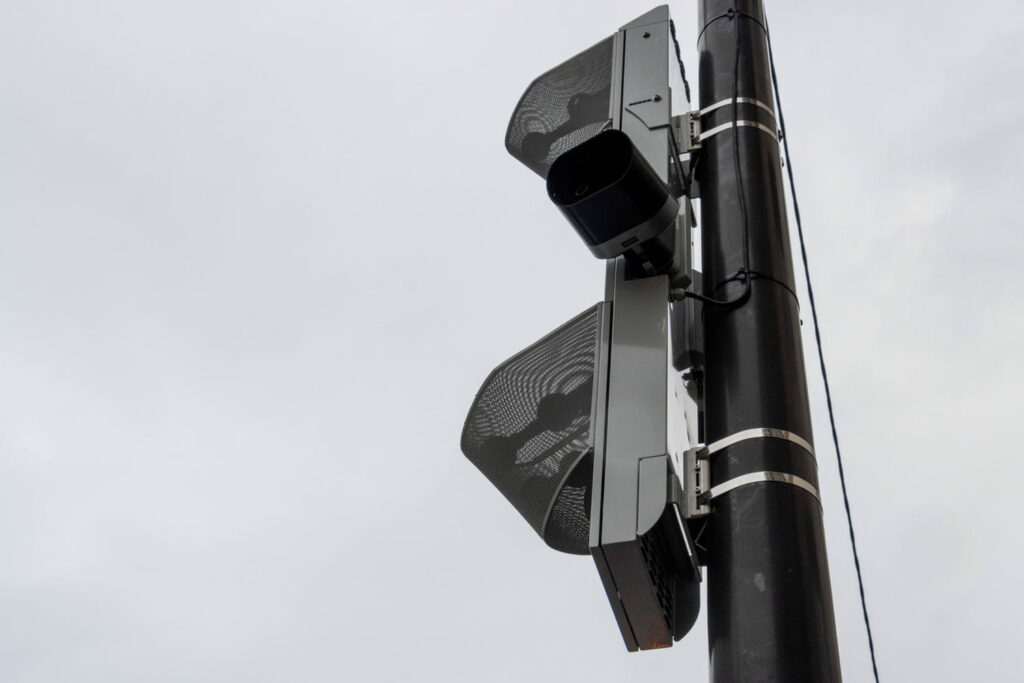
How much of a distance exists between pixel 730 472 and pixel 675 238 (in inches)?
29.9

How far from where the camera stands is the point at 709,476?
2.67 meters

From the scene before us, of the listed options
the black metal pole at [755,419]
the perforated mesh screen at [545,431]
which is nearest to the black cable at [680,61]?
the black metal pole at [755,419]

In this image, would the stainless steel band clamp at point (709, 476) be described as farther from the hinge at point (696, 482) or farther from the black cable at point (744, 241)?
the black cable at point (744, 241)

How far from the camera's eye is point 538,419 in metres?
3.02

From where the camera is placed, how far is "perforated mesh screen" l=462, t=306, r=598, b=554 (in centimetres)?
292

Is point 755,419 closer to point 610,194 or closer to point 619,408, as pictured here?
point 619,408

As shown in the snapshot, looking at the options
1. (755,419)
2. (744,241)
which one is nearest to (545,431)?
(755,419)

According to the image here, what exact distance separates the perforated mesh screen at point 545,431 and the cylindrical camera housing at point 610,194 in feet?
0.82

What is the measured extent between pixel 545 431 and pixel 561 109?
130 cm

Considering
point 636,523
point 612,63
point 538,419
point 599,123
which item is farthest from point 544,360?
point 612,63

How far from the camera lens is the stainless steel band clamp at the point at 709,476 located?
2.56 metres

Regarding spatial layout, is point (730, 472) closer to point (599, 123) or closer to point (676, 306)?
point (676, 306)

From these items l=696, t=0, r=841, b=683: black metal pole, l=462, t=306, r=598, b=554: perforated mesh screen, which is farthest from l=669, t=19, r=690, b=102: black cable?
l=462, t=306, r=598, b=554: perforated mesh screen

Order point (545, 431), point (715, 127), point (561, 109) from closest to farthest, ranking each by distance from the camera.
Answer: point (545, 431) < point (715, 127) < point (561, 109)
